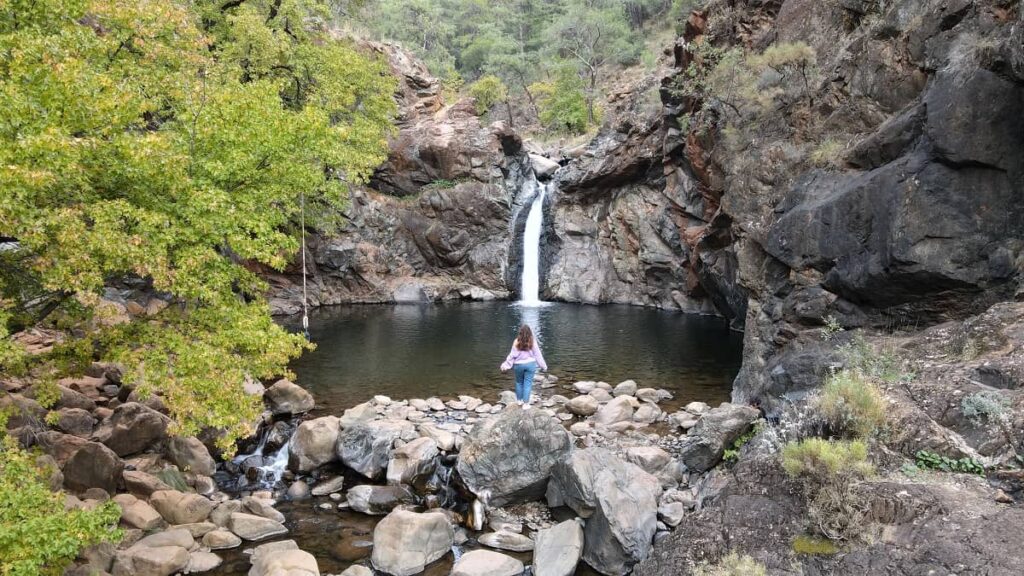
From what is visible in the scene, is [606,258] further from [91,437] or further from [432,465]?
[91,437]

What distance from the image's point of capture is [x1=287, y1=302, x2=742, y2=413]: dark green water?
17.9m

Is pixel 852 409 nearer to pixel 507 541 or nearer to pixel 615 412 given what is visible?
pixel 507 541

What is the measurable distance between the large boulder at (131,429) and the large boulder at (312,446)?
2.59 m

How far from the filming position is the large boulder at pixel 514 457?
1038cm

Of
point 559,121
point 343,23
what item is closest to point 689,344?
point 559,121

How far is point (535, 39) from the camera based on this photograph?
66500 millimetres

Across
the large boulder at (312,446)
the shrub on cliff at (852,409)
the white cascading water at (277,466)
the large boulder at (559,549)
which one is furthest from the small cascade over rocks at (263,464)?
the shrub on cliff at (852,409)

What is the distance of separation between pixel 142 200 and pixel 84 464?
5.17 m

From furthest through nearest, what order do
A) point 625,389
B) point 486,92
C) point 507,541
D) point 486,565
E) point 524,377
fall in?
point 486,92 → point 625,389 → point 524,377 → point 507,541 → point 486,565

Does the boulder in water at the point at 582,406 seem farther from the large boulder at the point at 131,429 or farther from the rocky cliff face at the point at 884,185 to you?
the large boulder at the point at 131,429

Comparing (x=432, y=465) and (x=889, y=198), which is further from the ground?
(x=889, y=198)

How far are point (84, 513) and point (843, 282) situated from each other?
14.3 metres

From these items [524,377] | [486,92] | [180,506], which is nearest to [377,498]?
[180,506]

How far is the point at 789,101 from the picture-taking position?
18125mm
